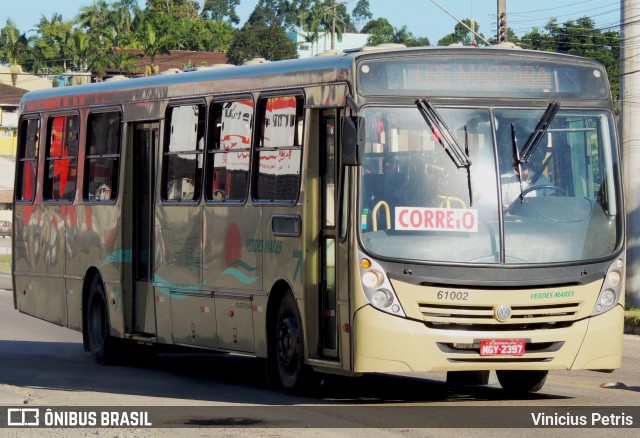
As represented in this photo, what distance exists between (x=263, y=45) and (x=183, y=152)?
104483 millimetres

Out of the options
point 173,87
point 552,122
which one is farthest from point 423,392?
point 173,87

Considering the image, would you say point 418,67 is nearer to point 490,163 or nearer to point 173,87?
point 490,163

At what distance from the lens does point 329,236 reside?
1229 centimetres

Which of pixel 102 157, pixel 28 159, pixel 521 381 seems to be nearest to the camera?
pixel 521 381

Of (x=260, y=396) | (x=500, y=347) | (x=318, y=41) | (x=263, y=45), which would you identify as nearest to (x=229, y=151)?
(x=260, y=396)

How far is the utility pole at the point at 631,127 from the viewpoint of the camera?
81.4 ft

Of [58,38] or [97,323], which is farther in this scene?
[58,38]

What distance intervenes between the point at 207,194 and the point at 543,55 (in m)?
3.93

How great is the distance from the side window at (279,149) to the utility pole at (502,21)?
897 inches

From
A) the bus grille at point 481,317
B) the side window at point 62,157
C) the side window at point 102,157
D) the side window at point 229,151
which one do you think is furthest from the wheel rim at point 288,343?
the side window at point 62,157

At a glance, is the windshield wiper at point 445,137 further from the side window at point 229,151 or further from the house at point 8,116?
the house at point 8,116

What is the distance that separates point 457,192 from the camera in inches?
465

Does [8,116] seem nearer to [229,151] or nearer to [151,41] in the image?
[151,41]

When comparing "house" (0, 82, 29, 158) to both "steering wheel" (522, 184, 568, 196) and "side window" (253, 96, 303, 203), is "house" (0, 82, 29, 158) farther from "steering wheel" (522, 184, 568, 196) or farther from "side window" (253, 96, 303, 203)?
"steering wheel" (522, 184, 568, 196)
